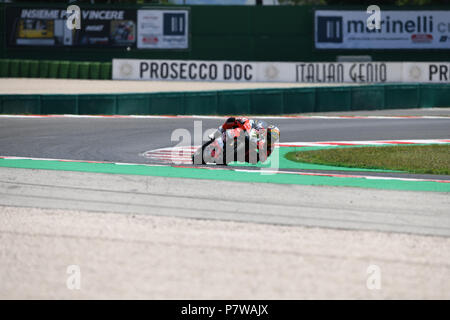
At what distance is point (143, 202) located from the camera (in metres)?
10.4

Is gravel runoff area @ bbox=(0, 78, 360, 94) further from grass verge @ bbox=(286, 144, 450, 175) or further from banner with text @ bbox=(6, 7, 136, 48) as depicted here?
grass verge @ bbox=(286, 144, 450, 175)

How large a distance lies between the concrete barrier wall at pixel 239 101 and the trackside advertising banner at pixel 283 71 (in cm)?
666

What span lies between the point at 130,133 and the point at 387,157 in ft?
23.8

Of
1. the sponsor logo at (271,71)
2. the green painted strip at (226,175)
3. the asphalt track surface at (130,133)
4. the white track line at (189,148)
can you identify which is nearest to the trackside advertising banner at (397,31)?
the sponsor logo at (271,71)

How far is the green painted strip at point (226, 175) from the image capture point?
1201 cm

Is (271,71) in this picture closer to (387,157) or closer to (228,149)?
(387,157)

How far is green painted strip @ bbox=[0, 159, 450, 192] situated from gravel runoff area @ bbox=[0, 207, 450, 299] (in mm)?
3256

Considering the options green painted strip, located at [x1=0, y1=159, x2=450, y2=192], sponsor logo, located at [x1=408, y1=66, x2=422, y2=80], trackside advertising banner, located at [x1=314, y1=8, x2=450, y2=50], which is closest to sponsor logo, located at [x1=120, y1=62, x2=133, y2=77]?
trackside advertising banner, located at [x1=314, y1=8, x2=450, y2=50]

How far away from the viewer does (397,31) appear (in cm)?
4088
